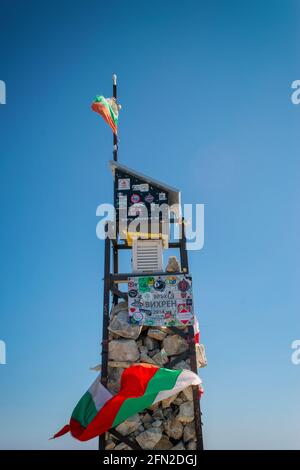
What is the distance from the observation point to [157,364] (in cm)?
1731

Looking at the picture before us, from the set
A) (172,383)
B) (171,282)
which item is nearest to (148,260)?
(171,282)

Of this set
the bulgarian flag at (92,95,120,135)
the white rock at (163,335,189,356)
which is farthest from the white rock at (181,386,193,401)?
the bulgarian flag at (92,95,120,135)

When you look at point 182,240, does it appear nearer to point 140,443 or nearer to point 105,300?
point 105,300

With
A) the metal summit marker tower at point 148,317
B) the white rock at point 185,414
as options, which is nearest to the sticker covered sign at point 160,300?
the metal summit marker tower at point 148,317

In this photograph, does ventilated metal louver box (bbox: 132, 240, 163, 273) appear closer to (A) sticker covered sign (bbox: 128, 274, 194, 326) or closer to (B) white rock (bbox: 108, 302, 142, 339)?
(A) sticker covered sign (bbox: 128, 274, 194, 326)

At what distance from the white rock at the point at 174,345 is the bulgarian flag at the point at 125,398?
4.65 ft

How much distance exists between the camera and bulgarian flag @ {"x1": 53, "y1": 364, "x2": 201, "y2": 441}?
14.9 meters

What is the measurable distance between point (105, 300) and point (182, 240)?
4.67 metres

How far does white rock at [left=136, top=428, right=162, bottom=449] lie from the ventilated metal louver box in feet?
22.5

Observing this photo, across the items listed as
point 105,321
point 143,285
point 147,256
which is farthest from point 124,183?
point 105,321

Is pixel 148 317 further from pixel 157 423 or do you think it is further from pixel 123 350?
pixel 157 423

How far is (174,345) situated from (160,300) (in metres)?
2.02

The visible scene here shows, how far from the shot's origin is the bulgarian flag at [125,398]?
14945 millimetres

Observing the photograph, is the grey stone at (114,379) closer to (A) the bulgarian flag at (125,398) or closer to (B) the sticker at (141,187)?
(A) the bulgarian flag at (125,398)
